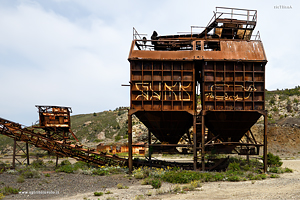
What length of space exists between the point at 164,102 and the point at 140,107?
6.09 ft

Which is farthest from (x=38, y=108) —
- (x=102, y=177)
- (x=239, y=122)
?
Answer: (x=239, y=122)

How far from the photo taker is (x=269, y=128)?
43.8 m

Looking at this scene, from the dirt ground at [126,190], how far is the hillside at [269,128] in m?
28.1

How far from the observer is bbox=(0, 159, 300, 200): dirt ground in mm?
11648

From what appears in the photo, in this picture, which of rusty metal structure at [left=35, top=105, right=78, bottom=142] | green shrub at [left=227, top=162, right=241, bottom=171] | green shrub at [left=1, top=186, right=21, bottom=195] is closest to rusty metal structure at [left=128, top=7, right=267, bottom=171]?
green shrub at [left=227, top=162, right=241, bottom=171]

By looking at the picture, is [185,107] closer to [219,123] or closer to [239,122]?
[219,123]

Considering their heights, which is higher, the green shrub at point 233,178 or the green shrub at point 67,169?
the green shrub at point 233,178

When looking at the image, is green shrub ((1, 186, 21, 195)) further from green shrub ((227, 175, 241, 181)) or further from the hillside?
the hillside

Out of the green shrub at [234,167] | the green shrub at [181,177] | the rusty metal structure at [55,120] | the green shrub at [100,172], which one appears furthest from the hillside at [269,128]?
the green shrub at [181,177]

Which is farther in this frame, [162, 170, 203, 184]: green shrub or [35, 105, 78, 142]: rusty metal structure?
[35, 105, 78, 142]: rusty metal structure

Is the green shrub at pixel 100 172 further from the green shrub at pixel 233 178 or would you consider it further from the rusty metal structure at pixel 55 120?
the rusty metal structure at pixel 55 120

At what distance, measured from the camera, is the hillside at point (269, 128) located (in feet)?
137

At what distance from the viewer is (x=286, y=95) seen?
203 feet

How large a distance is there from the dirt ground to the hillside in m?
28.1
